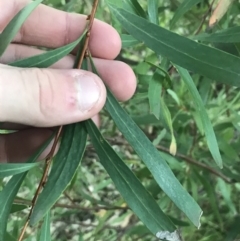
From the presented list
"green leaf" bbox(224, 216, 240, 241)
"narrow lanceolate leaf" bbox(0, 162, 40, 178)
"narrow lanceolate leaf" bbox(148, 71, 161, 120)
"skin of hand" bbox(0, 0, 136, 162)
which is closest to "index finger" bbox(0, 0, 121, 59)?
"skin of hand" bbox(0, 0, 136, 162)

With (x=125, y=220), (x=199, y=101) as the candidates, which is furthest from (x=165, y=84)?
(x=125, y=220)

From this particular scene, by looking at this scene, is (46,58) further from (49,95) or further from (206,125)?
(206,125)

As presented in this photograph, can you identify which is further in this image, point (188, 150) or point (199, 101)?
point (188, 150)

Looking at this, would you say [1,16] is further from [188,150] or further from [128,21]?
[188,150]

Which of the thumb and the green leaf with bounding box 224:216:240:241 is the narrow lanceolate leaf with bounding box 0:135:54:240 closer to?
the thumb

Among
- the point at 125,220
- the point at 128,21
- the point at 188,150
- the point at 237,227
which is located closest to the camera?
the point at 128,21

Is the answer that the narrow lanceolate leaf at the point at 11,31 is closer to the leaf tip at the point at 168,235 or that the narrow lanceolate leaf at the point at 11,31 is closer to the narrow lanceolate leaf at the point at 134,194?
the narrow lanceolate leaf at the point at 134,194

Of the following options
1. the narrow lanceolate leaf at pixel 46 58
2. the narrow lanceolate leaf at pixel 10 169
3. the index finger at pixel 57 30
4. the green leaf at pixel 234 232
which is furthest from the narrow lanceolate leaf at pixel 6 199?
the green leaf at pixel 234 232
